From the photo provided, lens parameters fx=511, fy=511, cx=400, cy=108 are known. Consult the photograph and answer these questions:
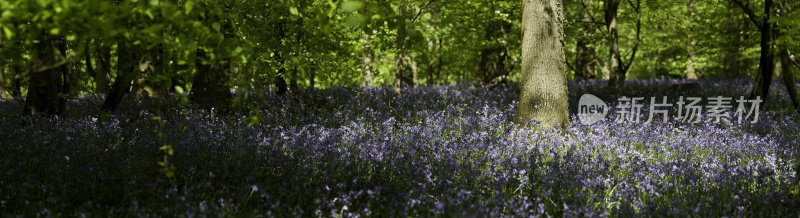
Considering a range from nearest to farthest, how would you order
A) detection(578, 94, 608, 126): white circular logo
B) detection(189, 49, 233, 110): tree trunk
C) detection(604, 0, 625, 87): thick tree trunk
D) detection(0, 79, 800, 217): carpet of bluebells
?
detection(0, 79, 800, 217): carpet of bluebells < detection(578, 94, 608, 126): white circular logo < detection(189, 49, 233, 110): tree trunk < detection(604, 0, 625, 87): thick tree trunk

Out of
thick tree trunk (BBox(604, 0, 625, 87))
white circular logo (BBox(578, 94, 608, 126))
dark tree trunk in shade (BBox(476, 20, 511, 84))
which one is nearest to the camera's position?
white circular logo (BBox(578, 94, 608, 126))

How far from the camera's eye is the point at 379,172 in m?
4.72

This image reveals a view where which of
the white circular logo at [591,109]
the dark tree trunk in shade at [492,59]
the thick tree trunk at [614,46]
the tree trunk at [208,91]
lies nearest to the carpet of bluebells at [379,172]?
the white circular logo at [591,109]

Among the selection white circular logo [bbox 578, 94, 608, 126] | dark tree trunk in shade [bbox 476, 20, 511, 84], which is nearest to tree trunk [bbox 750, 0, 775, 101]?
white circular logo [bbox 578, 94, 608, 126]

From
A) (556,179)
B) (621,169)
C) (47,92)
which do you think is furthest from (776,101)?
(47,92)

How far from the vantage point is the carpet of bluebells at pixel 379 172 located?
373 cm

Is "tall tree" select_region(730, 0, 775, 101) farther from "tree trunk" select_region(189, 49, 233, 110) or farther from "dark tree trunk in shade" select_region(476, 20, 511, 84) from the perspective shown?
"tree trunk" select_region(189, 49, 233, 110)

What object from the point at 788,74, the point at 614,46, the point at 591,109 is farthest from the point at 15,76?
the point at 614,46

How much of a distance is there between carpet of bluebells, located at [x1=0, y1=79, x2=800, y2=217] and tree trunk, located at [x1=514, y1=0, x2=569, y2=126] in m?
0.32

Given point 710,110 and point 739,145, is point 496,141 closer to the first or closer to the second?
point 739,145

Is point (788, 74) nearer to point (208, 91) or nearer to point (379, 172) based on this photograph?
point (379, 172)

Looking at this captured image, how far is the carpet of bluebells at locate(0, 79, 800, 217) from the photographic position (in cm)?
373

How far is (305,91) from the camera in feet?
38.9

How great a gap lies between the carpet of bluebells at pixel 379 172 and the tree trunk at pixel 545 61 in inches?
12.6
